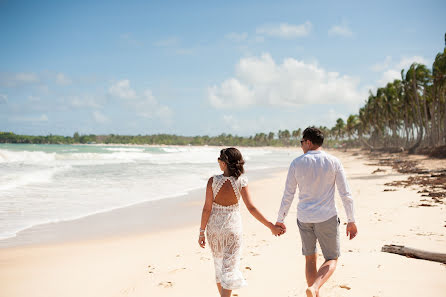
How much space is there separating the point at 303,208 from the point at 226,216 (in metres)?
0.80

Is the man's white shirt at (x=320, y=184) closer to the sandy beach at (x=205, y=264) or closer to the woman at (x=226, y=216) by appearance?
the woman at (x=226, y=216)

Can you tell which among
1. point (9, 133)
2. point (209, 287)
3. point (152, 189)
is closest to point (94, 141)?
point (9, 133)

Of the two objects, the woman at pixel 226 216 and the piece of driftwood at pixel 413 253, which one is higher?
the woman at pixel 226 216

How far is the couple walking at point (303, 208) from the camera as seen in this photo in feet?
10.8

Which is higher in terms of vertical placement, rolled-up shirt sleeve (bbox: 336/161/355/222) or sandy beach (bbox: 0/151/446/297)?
rolled-up shirt sleeve (bbox: 336/161/355/222)

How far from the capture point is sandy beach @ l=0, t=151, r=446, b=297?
4164 mm

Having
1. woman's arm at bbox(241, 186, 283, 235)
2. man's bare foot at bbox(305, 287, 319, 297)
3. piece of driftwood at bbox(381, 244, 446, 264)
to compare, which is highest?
woman's arm at bbox(241, 186, 283, 235)

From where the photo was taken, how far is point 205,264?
5.25 m

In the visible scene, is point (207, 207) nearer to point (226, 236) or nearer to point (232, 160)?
point (226, 236)

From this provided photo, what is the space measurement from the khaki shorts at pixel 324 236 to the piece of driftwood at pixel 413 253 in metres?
2.14

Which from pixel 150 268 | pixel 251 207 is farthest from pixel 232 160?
pixel 150 268

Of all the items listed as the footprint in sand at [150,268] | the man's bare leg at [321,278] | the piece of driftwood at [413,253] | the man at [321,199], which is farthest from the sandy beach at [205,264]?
the man at [321,199]

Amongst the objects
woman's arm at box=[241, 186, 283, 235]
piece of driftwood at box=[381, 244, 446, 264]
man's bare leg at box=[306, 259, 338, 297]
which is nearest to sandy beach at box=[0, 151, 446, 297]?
piece of driftwood at box=[381, 244, 446, 264]

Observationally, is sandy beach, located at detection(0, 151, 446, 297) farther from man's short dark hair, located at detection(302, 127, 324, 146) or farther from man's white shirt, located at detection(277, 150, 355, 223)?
man's short dark hair, located at detection(302, 127, 324, 146)
